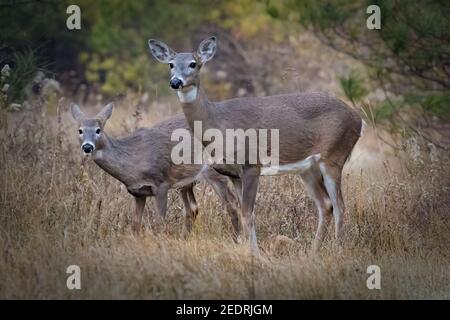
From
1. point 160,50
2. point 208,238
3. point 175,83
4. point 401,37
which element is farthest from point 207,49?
point 401,37

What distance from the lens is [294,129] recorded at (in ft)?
31.3

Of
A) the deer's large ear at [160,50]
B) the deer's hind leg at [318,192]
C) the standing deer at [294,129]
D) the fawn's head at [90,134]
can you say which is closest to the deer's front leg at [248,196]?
the standing deer at [294,129]

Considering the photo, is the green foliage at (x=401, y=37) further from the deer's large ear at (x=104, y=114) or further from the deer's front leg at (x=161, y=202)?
the deer's large ear at (x=104, y=114)

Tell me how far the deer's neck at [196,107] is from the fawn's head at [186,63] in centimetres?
8

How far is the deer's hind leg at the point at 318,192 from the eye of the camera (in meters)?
9.70

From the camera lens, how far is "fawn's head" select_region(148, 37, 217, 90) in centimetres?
887

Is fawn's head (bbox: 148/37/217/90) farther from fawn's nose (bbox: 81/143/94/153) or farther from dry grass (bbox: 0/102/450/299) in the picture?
dry grass (bbox: 0/102/450/299)

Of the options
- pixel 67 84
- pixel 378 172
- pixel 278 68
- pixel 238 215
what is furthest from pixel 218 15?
pixel 238 215

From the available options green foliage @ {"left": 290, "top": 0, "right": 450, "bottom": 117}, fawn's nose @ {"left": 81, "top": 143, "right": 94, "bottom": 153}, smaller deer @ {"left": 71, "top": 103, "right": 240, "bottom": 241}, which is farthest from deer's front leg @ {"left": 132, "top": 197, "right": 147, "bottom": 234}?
green foliage @ {"left": 290, "top": 0, "right": 450, "bottom": 117}

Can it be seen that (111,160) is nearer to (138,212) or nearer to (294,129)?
(138,212)

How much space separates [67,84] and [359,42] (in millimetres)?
9680
